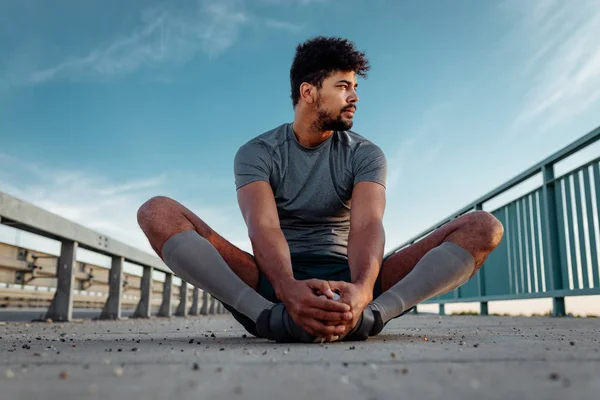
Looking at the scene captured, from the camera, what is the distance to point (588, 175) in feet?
12.1

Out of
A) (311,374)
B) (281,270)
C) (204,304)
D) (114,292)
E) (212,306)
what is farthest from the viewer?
(212,306)

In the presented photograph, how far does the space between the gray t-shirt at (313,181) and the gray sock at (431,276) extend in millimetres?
305

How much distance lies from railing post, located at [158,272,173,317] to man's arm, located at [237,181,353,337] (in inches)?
218

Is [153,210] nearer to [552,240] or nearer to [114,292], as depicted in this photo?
[552,240]

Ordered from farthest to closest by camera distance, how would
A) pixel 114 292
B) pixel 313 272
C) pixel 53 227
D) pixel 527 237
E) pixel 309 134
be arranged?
pixel 114 292, pixel 527 237, pixel 53 227, pixel 309 134, pixel 313 272

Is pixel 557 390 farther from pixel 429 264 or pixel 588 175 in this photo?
pixel 588 175

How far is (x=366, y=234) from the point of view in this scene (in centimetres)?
183

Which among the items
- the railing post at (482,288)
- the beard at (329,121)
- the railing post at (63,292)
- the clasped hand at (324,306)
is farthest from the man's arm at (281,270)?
the railing post at (482,288)

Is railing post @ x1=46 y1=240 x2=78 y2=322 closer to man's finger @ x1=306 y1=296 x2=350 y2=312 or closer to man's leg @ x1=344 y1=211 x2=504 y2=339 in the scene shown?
man's leg @ x1=344 y1=211 x2=504 y2=339

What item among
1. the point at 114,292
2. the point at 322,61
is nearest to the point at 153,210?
the point at 322,61

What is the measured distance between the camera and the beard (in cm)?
205

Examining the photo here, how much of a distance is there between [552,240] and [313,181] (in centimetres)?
277

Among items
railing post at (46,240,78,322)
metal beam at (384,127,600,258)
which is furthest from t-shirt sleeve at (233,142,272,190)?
railing post at (46,240,78,322)

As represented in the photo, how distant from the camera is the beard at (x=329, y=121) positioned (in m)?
2.05
